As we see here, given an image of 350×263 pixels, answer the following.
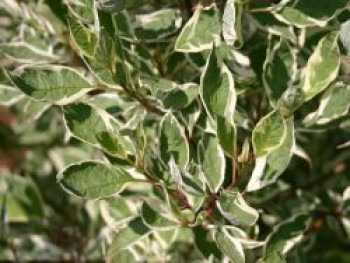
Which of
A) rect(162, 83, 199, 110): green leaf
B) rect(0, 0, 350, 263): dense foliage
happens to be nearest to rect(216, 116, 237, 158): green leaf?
rect(0, 0, 350, 263): dense foliage

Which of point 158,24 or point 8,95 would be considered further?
point 8,95

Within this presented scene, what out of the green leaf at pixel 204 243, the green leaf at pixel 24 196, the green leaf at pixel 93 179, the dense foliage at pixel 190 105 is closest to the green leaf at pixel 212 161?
the dense foliage at pixel 190 105

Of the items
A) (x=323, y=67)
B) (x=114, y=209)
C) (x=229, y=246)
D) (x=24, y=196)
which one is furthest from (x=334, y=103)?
(x=24, y=196)

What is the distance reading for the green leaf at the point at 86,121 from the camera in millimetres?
1164

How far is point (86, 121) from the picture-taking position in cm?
118

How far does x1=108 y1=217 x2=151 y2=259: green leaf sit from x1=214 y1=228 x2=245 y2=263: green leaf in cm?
18

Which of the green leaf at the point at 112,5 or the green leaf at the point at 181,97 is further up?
the green leaf at the point at 112,5

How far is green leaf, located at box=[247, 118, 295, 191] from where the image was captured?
112 cm

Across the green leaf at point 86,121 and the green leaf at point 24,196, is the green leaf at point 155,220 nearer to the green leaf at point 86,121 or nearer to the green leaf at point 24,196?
the green leaf at point 86,121

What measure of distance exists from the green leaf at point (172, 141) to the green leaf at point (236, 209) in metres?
0.11

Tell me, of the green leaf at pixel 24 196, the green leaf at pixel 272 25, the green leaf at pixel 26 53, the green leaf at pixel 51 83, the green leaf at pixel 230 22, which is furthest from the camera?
the green leaf at pixel 24 196

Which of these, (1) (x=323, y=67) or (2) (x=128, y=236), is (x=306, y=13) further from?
(2) (x=128, y=236)

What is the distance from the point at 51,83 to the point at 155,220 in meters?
0.28

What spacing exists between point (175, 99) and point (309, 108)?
394mm
